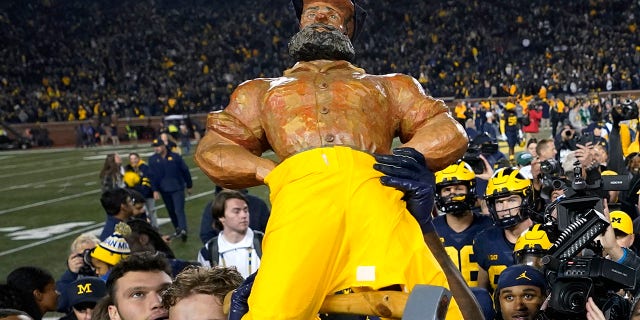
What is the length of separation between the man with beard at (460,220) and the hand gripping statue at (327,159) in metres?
2.62

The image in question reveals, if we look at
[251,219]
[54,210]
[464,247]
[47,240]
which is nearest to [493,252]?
[464,247]

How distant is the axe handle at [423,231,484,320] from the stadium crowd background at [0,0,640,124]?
36.2 metres

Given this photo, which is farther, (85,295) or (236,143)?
(85,295)

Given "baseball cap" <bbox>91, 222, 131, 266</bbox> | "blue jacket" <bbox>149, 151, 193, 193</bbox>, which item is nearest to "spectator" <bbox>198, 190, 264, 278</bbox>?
"baseball cap" <bbox>91, 222, 131, 266</bbox>

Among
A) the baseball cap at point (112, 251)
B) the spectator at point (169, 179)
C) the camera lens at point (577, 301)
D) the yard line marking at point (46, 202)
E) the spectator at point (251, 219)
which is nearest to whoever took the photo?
the camera lens at point (577, 301)

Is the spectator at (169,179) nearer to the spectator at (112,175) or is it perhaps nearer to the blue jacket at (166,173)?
the blue jacket at (166,173)

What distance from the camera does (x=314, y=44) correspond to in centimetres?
316

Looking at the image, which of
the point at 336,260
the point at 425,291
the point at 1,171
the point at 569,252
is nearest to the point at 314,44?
the point at 336,260

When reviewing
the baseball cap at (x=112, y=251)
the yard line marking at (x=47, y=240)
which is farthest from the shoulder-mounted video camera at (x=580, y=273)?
the yard line marking at (x=47, y=240)

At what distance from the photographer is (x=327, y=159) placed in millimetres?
2770

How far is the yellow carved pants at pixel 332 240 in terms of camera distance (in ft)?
8.51

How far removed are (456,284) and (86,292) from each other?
9.05 feet

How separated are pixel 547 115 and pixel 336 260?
3246 centimetres

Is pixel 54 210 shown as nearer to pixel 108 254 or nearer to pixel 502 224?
pixel 108 254
